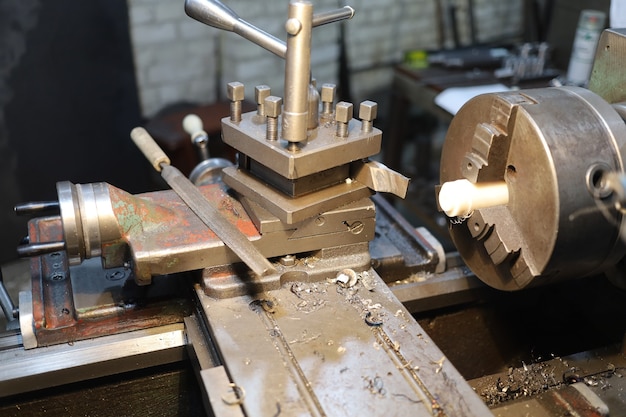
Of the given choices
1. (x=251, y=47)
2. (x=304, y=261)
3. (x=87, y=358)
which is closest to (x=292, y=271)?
(x=304, y=261)

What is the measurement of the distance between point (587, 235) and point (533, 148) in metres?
Result: 0.16

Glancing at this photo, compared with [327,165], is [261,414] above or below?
below

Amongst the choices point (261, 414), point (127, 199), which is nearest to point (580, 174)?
point (261, 414)

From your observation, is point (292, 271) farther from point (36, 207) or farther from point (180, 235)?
point (36, 207)

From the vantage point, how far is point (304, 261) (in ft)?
3.76

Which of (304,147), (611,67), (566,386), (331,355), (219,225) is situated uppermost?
(611,67)

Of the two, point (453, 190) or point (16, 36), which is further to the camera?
point (16, 36)

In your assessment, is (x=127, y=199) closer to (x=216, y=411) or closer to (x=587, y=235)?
(x=216, y=411)

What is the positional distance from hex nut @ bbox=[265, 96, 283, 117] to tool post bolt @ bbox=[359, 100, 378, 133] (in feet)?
0.48

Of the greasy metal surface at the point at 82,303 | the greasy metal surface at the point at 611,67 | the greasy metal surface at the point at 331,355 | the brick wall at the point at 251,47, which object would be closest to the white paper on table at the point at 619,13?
the greasy metal surface at the point at 611,67

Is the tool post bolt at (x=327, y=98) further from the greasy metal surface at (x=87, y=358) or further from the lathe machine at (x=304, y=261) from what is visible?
the greasy metal surface at (x=87, y=358)

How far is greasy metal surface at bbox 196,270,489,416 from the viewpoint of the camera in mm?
869

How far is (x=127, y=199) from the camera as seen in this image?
109 centimetres

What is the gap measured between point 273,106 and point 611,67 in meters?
0.66
